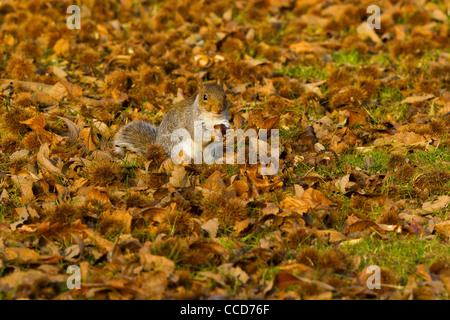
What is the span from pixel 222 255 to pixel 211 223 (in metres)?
0.38

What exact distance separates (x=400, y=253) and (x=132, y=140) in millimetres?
2384

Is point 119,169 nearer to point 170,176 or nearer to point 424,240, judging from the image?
point 170,176

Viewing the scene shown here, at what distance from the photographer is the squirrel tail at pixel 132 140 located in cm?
486

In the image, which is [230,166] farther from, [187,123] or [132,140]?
[132,140]

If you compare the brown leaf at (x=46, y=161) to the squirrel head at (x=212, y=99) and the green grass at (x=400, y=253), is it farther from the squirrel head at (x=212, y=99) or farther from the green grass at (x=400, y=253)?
the green grass at (x=400, y=253)

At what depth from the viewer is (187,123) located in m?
4.86

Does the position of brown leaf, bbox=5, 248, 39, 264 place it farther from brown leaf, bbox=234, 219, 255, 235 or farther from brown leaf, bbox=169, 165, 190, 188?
brown leaf, bbox=234, 219, 255, 235

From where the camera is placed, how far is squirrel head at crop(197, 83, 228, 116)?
467 centimetres

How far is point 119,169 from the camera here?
4.37 meters

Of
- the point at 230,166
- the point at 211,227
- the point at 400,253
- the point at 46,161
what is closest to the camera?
the point at 400,253

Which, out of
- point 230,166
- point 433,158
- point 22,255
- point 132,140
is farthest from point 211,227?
point 433,158

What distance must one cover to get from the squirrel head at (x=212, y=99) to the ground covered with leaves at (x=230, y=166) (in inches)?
19.4
